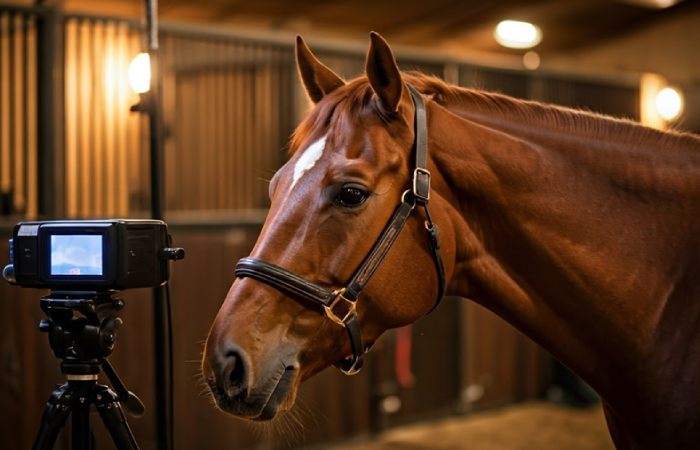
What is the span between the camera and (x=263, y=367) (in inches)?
48.0

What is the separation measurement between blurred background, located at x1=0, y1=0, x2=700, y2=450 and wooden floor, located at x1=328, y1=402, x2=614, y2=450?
18mm

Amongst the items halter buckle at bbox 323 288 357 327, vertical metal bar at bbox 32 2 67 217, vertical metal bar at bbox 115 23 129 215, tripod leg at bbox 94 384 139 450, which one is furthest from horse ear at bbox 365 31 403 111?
vertical metal bar at bbox 115 23 129 215

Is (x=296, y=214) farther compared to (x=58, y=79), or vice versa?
(x=58, y=79)

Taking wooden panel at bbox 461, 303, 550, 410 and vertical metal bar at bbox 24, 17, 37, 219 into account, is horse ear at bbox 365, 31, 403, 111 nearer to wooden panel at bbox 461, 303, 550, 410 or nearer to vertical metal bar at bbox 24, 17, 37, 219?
vertical metal bar at bbox 24, 17, 37, 219

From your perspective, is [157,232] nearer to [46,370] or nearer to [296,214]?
[296,214]

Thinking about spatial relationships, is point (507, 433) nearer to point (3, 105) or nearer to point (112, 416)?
point (3, 105)

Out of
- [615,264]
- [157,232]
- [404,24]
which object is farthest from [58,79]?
[404,24]

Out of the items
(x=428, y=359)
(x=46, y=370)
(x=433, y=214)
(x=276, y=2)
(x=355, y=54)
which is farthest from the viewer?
(x=276, y=2)

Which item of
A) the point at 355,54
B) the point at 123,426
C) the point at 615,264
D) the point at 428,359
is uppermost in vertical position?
the point at 355,54

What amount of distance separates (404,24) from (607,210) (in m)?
5.65

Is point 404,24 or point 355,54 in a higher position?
point 404,24

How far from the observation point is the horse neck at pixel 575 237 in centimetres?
137

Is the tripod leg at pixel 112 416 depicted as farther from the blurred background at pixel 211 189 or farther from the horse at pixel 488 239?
the blurred background at pixel 211 189

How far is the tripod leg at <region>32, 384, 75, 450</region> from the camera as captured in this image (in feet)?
4.16
